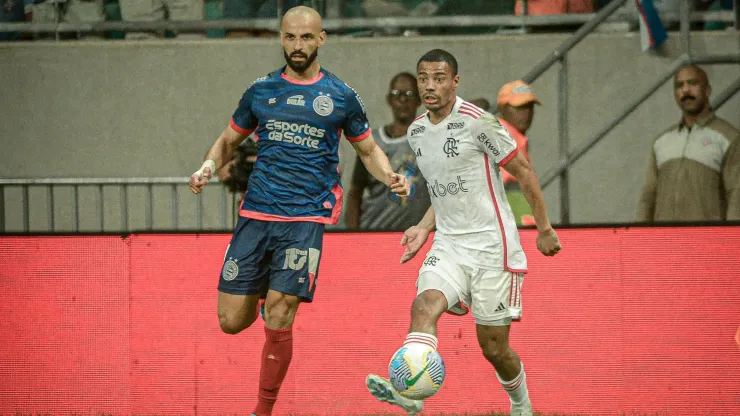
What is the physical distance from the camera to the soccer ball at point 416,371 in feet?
19.5

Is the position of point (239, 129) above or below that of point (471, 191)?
above

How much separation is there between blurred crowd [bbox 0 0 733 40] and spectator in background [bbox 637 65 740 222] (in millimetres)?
1759

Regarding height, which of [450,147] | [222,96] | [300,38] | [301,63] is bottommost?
[450,147]

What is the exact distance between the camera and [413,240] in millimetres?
6730

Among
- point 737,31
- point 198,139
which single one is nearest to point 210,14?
point 198,139

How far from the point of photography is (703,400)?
7.29 meters

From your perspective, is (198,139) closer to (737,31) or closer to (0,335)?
(0,335)

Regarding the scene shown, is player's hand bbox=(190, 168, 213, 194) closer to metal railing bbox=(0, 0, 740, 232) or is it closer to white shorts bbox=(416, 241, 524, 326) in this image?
white shorts bbox=(416, 241, 524, 326)

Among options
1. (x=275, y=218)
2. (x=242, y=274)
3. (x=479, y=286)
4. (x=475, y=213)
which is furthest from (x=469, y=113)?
(x=242, y=274)

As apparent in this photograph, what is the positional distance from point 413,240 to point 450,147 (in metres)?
0.61

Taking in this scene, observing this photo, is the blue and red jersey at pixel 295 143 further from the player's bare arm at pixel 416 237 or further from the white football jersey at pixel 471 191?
the white football jersey at pixel 471 191

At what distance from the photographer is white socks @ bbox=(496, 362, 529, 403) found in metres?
6.64

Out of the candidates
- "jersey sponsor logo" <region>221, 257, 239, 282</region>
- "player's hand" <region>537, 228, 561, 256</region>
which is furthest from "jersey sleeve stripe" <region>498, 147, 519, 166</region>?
"jersey sponsor logo" <region>221, 257, 239, 282</region>

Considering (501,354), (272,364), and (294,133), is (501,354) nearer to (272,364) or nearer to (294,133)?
(272,364)
